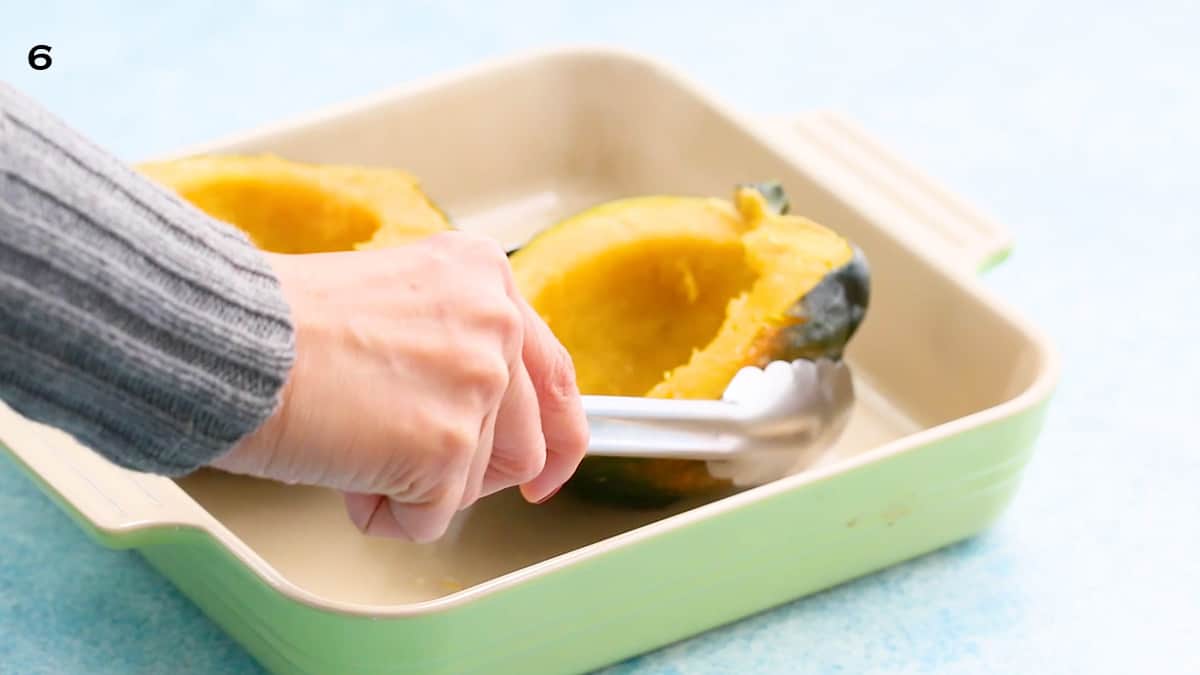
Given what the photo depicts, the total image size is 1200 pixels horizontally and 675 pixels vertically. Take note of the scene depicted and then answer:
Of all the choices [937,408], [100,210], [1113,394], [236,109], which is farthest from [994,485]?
[236,109]

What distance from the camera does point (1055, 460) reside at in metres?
1.08

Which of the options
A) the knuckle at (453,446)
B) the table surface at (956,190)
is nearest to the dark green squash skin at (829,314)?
the table surface at (956,190)

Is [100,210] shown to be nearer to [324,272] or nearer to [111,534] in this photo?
[324,272]

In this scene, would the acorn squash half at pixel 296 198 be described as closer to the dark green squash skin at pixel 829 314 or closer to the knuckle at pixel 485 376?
the dark green squash skin at pixel 829 314

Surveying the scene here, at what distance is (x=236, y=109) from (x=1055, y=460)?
786mm

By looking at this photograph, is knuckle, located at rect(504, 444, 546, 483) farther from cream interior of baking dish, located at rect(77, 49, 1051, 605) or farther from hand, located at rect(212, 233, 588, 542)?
cream interior of baking dish, located at rect(77, 49, 1051, 605)

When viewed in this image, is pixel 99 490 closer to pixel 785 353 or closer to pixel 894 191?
pixel 785 353

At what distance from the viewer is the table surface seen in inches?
36.4

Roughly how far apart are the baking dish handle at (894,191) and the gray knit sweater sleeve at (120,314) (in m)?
0.59

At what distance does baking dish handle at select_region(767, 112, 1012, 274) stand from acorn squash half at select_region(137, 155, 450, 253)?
11.4 inches

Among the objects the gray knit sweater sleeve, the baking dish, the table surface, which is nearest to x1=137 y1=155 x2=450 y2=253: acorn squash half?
the baking dish

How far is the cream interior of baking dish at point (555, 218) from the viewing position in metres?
0.92

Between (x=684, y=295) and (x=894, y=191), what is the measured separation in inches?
7.6

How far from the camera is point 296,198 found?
42.1 inches
